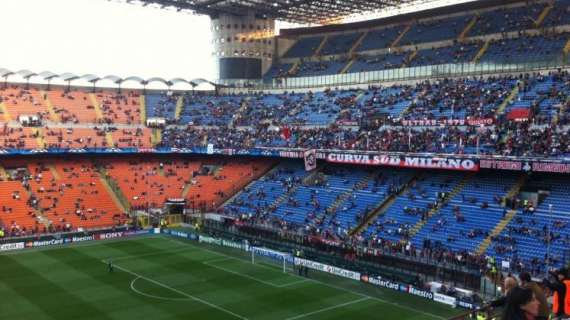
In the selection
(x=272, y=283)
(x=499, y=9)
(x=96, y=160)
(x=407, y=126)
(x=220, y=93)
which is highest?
(x=499, y=9)

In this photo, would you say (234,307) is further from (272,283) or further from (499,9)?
(499,9)

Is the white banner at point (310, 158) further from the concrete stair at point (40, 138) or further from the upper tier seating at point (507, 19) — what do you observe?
the concrete stair at point (40, 138)

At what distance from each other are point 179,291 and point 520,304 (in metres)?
30.7

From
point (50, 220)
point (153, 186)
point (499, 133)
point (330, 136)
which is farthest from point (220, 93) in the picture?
point (499, 133)

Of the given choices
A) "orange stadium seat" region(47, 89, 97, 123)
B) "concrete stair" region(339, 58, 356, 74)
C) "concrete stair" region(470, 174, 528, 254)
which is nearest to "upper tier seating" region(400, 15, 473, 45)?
"concrete stair" region(339, 58, 356, 74)

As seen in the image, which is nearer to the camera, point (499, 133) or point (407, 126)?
point (499, 133)

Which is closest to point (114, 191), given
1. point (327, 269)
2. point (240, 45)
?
point (327, 269)

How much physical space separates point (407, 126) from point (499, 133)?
10637 millimetres

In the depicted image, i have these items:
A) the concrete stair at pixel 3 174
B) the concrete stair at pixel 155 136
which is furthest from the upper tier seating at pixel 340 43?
the concrete stair at pixel 3 174

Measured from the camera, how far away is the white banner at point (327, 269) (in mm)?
39562

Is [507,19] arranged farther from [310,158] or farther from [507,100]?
[310,158]

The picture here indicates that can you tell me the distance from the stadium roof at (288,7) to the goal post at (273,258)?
4118 cm

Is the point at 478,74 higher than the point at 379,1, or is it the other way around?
the point at 379,1

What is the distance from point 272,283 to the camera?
38.2m
